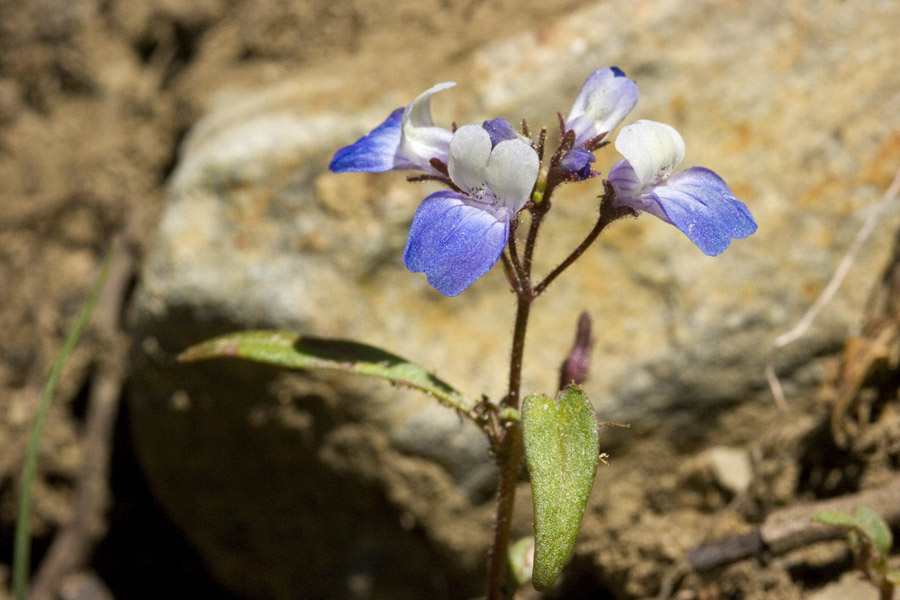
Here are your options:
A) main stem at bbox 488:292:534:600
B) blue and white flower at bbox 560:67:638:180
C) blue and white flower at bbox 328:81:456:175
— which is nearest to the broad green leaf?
main stem at bbox 488:292:534:600

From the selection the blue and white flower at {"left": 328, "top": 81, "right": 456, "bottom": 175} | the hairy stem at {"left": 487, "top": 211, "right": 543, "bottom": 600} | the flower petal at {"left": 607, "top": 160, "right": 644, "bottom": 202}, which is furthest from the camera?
the blue and white flower at {"left": 328, "top": 81, "right": 456, "bottom": 175}

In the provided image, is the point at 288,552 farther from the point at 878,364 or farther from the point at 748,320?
the point at 878,364

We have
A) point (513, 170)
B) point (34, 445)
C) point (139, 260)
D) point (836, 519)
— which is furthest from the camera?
point (139, 260)

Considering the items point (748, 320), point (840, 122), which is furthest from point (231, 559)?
point (840, 122)

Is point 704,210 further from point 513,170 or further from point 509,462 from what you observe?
point 509,462

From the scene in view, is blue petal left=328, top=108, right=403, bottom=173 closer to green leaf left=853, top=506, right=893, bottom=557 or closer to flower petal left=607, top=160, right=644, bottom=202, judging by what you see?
flower petal left=607, top=160, right=644, bottom=202

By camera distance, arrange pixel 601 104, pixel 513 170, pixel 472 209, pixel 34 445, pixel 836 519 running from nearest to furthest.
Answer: pixel 513 170, pixel 472 209, pixel 601 104, pixel 836 519, pixel 34 445

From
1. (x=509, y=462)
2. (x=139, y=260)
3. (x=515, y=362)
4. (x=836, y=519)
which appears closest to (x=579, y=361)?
(x=515, y=362)

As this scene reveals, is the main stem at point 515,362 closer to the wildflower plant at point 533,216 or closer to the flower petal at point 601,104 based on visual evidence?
the wildflower plant at point 533,216
